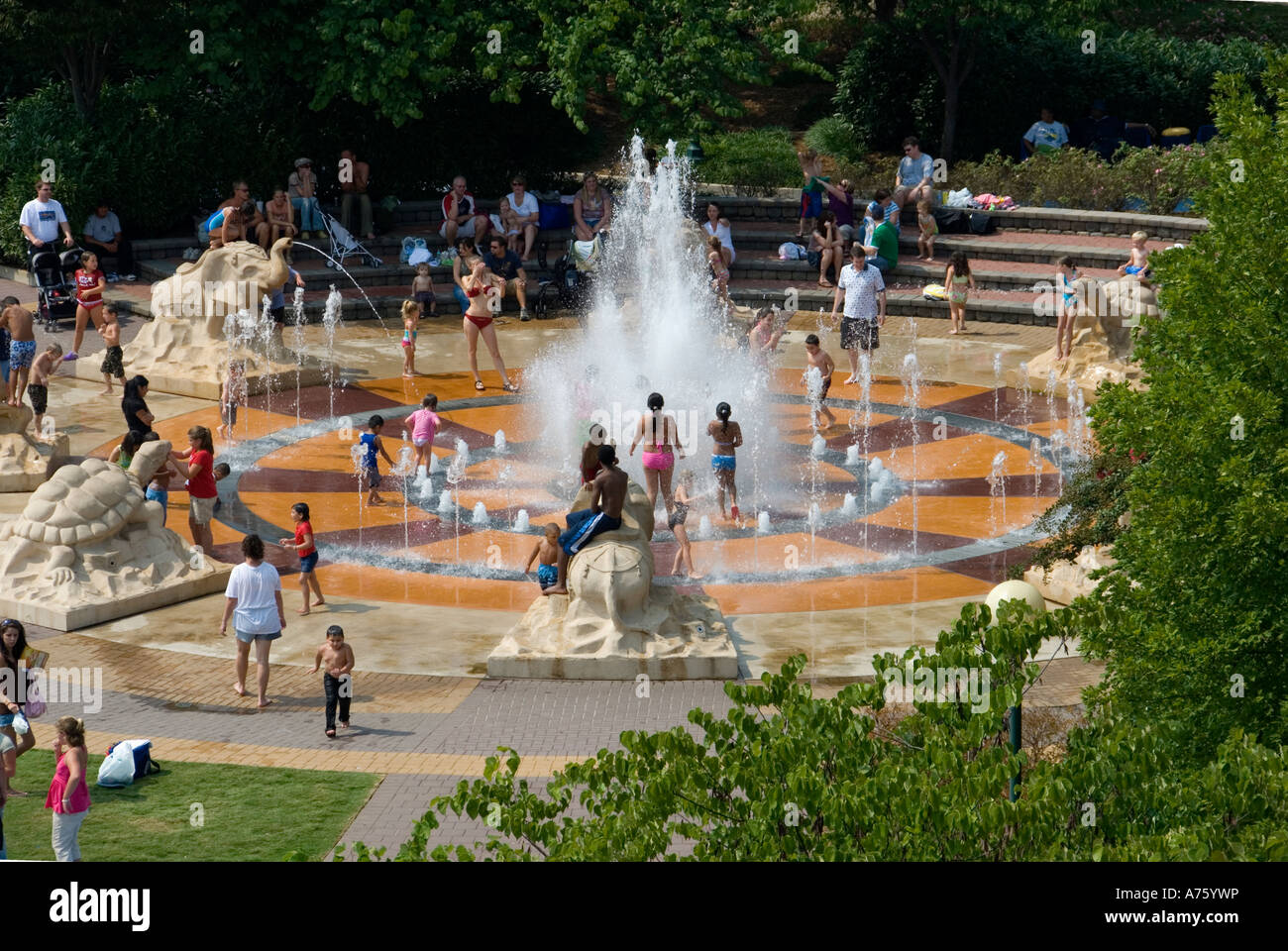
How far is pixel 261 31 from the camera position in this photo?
29.9 meters

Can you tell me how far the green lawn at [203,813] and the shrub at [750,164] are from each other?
71.1 feet

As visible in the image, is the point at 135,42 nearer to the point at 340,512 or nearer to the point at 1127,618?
the point at 340,512

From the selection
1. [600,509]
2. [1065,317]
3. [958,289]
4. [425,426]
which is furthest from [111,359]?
[1065,317]

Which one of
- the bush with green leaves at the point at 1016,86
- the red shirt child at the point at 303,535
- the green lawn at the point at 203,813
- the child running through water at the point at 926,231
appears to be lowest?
the green lawn at the point at 203,813

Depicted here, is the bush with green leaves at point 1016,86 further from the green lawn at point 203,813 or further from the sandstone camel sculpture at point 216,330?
the green lawn at point 203,813

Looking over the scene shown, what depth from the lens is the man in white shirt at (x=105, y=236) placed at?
92.9 feet

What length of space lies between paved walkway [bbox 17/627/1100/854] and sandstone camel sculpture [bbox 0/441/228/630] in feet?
2.16

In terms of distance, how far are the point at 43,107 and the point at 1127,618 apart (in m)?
25.1

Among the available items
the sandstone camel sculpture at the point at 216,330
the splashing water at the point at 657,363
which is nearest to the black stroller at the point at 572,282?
the splashing water at the point at 657,363

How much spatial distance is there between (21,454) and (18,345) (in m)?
2.69

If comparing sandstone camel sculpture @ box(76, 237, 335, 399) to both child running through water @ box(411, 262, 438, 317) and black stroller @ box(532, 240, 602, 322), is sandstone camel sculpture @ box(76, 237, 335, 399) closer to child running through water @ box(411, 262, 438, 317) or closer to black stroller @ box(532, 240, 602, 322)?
child running through water @ box(411, 262, 438, 317)

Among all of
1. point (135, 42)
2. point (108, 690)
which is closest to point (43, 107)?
point (135, 42)

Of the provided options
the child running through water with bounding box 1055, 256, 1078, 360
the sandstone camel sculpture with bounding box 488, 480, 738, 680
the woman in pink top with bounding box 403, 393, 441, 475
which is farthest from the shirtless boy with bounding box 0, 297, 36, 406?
the child running through water with bounding box 1055, 256, 1078, 360

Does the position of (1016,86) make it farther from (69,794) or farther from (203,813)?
(69,794)
